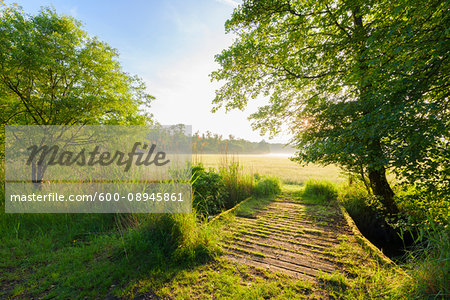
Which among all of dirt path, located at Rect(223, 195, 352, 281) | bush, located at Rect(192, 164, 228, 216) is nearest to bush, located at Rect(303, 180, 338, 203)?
dirt path, located at Rect(223, 195, 352, 281)

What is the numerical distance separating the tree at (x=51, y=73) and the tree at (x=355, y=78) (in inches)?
163

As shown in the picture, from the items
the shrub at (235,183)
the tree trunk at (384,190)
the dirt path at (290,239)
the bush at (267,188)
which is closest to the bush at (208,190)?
the shrub at (235,183)

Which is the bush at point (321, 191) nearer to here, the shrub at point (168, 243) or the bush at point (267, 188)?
the bush at point (267, 188)

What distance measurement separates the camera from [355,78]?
3705 mm

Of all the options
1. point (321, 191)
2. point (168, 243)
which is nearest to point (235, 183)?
point (321, 191)

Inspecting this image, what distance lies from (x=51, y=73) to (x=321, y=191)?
1052 cm

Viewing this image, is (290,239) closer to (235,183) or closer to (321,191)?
(235,183)

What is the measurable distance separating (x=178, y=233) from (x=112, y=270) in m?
0.99

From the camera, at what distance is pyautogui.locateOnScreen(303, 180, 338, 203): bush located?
663cm

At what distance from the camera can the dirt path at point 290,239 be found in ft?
8.88

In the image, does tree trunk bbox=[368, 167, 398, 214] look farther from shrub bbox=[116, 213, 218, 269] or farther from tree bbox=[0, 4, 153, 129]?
tree bbox=[0, 4, 153, 129]

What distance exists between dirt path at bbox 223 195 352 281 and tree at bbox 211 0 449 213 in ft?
5.17

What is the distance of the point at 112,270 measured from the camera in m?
2.50

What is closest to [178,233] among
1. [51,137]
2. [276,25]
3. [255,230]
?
[255,230]
